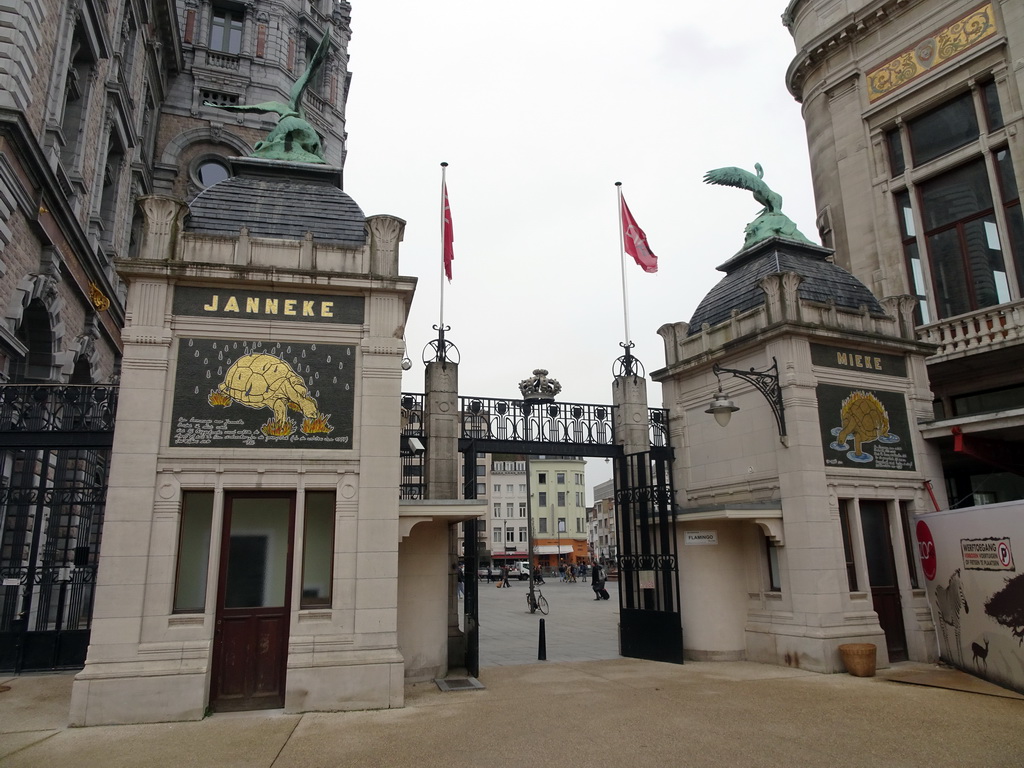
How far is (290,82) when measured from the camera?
39.5 meters

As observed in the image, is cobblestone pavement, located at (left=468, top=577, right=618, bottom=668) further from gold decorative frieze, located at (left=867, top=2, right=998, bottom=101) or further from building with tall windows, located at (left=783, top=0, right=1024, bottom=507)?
gold decorative frieze, located at (left=867, top=2, right=998, bottom=101)

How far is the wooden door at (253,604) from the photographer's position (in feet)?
36.4

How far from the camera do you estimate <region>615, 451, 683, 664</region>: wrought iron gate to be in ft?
51.1

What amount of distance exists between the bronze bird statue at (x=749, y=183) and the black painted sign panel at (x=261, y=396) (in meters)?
11.4

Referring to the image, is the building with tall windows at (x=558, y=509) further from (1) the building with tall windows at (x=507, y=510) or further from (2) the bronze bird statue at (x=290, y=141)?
(2) the bronze bird statue at (x=290, y=141)

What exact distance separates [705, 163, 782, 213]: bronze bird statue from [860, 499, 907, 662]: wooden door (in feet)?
26.0

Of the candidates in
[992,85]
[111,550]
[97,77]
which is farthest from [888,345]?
[97,77]

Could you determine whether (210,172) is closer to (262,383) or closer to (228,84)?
(228,84)

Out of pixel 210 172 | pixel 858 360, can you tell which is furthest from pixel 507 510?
pixel 858 360

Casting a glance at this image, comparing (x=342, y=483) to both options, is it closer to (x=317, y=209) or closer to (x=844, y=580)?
(x=317, y=209)

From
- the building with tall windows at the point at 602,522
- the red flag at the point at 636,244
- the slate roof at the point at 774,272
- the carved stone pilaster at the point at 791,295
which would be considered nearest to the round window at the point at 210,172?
the red flag at the point at 636,244

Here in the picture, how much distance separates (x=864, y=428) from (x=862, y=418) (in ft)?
0.72

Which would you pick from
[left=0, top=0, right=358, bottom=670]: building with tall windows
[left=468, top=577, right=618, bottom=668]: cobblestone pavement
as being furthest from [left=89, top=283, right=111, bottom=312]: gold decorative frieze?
[left=468, top=577, right=618, bottom=668]: cobblestone pavement

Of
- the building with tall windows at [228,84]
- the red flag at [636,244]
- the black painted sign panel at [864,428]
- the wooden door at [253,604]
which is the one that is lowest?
the wooden door at [253,604]
